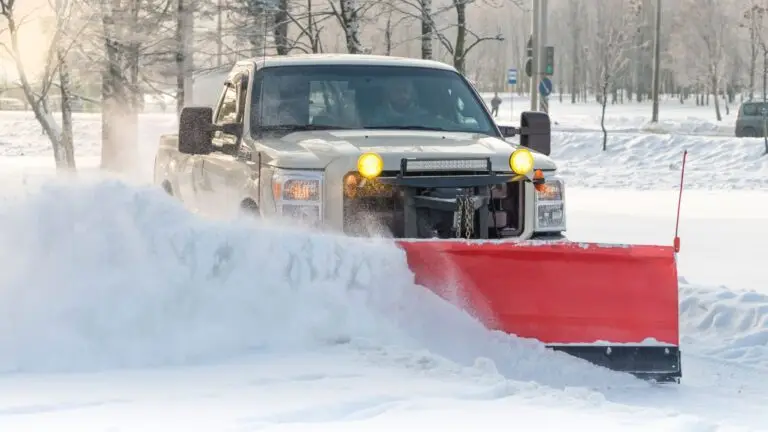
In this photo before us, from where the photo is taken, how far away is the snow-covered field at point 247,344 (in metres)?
3.66

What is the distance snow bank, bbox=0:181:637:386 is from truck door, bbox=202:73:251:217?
1122mm

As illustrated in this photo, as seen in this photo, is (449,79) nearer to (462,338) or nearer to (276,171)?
(276,171)

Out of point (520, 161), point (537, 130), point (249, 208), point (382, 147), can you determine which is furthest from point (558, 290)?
point (249, 208)

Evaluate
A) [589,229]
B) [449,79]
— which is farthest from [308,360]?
[589,229]

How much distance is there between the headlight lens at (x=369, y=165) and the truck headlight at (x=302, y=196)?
226 millimetres

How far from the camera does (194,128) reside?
6.06m

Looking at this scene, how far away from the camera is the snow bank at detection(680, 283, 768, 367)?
6.05 meters

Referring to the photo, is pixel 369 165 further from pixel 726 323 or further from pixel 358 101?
pixel 726 323

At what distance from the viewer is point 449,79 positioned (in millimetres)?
6785

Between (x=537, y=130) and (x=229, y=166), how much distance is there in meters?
1.84

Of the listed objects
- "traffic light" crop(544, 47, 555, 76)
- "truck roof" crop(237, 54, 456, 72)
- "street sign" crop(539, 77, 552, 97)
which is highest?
"traffic light" crop(544, 47, 555, 76)

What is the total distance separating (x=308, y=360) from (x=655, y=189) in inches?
632

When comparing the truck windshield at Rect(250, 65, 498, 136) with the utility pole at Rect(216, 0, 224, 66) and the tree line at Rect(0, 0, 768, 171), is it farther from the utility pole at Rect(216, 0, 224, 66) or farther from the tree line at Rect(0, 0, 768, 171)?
the utility pole at Rect(216, 0, 224, 66)

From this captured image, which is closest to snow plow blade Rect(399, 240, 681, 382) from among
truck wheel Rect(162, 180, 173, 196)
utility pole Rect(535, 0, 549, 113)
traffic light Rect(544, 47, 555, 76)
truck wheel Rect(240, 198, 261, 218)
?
truck wheel Rect(240, 198, 261, 218)
